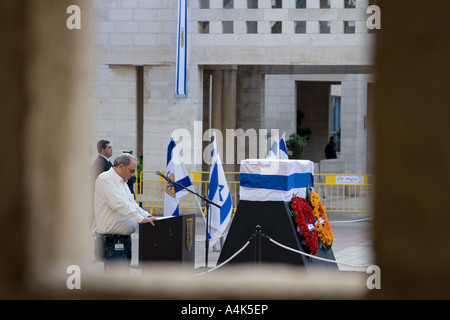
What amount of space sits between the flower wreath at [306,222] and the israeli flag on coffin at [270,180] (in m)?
0.11

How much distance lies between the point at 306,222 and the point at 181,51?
848cm

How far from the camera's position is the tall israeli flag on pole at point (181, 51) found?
15.8m

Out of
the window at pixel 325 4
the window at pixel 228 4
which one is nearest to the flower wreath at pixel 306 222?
the window at pixel 325 4

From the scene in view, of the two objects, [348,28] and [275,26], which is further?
[275,26]

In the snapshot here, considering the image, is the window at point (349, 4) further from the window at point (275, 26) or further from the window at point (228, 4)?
the window at point (228, 4)

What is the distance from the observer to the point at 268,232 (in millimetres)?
7973

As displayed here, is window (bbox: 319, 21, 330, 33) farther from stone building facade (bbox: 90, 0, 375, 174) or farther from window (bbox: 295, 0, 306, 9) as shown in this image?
window (bbox: 295, 0, 306, 9)

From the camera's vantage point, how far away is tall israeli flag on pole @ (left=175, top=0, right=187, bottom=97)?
15.8m

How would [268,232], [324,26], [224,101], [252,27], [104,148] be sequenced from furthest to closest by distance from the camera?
[224,101], [252,27], [324,26], [104,148], [268,232]

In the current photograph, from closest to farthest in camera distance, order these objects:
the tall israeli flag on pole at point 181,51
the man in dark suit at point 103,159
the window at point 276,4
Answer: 1. the man in dark suit at point 103,159
2. the tall israeli flag on pole at point 181,51
3. the window at point 276,4

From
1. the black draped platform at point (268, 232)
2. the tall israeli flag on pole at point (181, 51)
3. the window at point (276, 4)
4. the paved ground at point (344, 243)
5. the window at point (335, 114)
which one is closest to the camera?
the black draped platform at point (268, 232)

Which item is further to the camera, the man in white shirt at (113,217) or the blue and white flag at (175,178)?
the blue and white flag at (175,178)

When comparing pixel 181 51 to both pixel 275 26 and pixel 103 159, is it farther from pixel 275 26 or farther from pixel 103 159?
pixel 103 159

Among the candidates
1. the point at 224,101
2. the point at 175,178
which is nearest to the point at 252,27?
the point at 224,101
